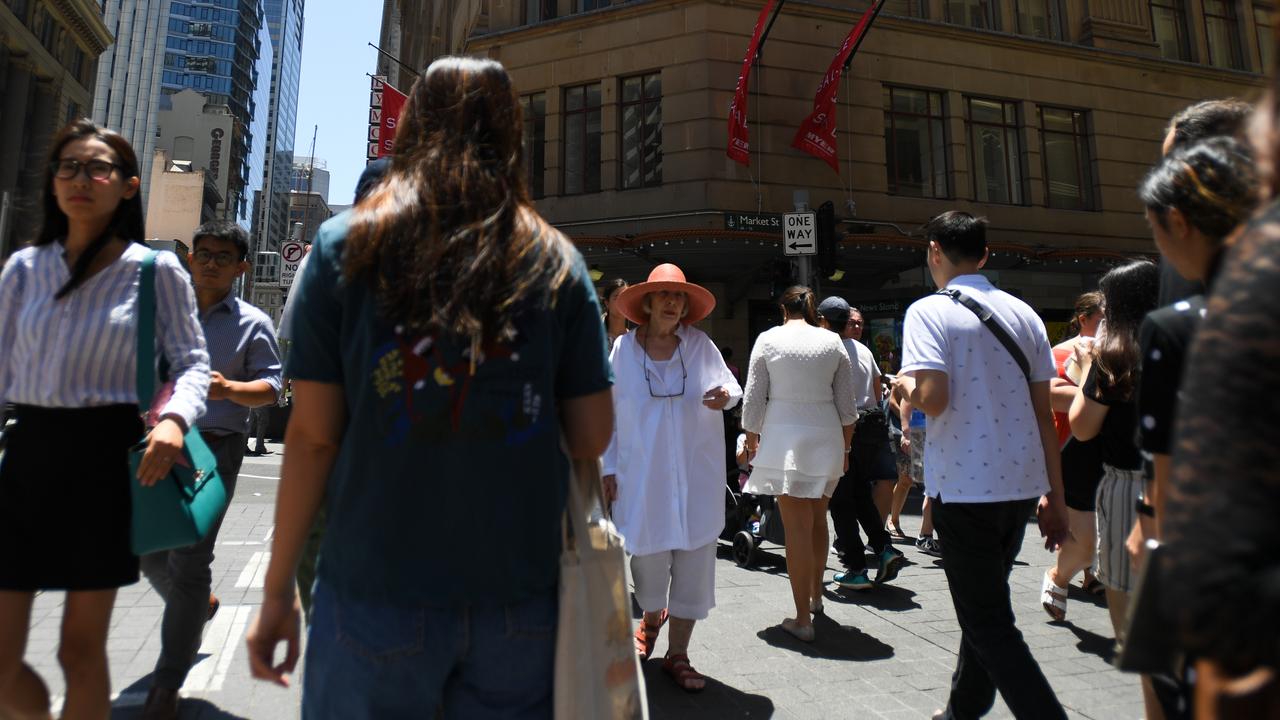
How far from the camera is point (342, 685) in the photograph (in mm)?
1531

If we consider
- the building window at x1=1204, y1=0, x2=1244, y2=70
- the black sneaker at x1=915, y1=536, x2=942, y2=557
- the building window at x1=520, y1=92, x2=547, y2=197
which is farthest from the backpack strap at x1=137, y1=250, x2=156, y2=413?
the building window at x1=1204, y1=0, x2=1244, y2=70

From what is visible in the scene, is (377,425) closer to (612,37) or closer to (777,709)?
(777,709)

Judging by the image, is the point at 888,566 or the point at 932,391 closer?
the point at 932,391

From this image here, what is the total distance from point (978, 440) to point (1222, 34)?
25052 millimetres

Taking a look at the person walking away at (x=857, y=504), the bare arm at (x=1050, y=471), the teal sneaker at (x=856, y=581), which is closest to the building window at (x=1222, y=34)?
the person walking away at (x=857, y=504)

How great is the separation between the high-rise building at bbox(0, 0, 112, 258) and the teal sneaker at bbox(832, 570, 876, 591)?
4226cm

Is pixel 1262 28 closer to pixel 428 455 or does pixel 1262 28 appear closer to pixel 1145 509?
pixel 1145 509

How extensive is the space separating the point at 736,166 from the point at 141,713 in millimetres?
15464

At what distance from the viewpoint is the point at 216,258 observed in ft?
12.6

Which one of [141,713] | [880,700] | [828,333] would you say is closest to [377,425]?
[141,713]

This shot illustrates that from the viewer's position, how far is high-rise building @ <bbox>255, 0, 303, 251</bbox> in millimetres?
152125

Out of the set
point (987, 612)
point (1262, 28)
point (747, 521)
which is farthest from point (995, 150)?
point (987, 612)

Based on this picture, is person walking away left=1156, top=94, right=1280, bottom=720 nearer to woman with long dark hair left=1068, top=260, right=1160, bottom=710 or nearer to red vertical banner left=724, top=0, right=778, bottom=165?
woman with long dark hair left=1068, top=260, right=1160, bottom=710

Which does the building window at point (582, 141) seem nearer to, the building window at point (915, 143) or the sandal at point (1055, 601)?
the building window at point (915, 143)
